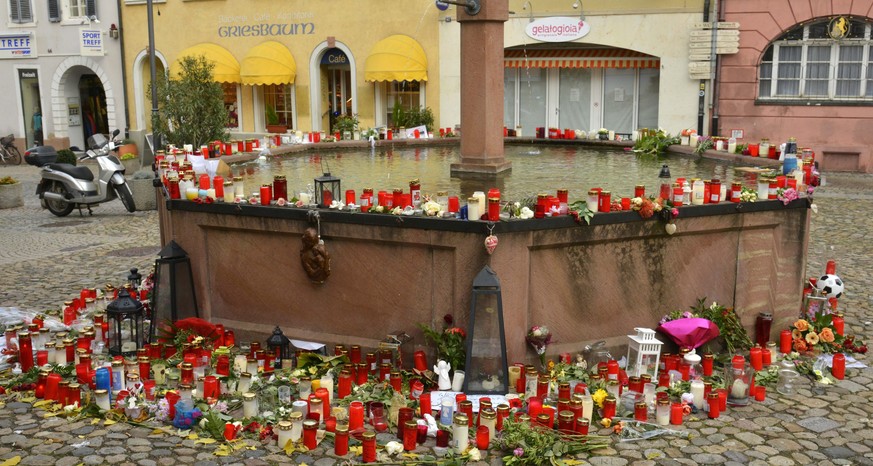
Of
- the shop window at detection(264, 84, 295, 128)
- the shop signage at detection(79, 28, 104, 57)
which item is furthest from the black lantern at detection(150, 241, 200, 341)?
the shop signage at detection(79, 28, 104, 57)

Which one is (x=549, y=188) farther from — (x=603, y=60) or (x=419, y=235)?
(x=603, y=60)

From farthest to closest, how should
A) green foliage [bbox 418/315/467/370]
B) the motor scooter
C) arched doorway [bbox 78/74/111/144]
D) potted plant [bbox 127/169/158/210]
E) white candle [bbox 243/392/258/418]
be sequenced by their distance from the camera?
1. arched doorway [bbox 78/74/111/144]
2. potted plant [bbox 127/169/158/210]
3. the motor scooter
4. green foliage [bbox 418/315/467/370]
5. white candle [bbox 243/392/258/418]

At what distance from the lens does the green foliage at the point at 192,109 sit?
19828mm

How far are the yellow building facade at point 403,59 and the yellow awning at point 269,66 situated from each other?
34 mm

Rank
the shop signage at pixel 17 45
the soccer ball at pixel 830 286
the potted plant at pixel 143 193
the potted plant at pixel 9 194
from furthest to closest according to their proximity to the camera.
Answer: the shop signage at pixel 17 45 < the potted plant at pixel 9 194 < the potted plant at pixel 143 193 < the soccer ball at pixel 830 286

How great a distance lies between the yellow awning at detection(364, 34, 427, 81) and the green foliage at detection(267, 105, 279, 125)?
148 inches

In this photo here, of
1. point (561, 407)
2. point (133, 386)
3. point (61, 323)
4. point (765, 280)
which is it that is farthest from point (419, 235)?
point (61, 323)

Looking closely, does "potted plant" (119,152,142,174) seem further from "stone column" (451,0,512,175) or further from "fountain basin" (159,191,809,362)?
"fountain basin" (159,191,809,362)

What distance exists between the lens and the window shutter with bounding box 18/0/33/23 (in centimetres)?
2922

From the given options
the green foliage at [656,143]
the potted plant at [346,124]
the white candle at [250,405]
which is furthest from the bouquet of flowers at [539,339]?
the potted plant at [346,124]

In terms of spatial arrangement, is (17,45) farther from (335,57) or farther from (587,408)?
(587,408)

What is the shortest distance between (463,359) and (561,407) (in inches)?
44.1

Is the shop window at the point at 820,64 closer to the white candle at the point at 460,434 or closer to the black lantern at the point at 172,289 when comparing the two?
the black lantern at the point at 172,289

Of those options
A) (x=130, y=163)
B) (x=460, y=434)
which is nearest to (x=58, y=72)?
(x=130, y=163)
